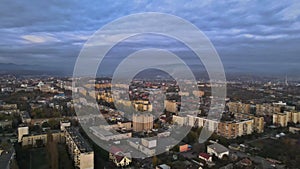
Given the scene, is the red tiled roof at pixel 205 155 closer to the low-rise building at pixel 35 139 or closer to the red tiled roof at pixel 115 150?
the red tiled roof at pixel 115 150

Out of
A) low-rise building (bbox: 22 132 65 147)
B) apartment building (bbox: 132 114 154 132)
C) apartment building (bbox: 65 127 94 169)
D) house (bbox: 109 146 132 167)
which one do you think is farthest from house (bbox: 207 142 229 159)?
low-rise building (bbox: 22 132 65 147)

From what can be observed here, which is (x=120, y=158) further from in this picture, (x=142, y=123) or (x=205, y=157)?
(x=142, y=123)

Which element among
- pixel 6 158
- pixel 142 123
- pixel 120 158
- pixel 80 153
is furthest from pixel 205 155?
pixel 6 158

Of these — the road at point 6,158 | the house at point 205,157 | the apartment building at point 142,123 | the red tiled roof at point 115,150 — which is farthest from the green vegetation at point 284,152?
the road at point 6,158

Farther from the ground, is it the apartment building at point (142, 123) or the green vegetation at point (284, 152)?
the apartment building at point (142, 123)

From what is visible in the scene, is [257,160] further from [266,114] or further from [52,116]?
[52,116]

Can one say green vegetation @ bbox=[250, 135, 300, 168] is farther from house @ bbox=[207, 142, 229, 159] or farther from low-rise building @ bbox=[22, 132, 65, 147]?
low-rise building @ bbox=[22, 132, 65, 147]

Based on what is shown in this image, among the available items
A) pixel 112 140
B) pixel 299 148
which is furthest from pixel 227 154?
pixel 112 140

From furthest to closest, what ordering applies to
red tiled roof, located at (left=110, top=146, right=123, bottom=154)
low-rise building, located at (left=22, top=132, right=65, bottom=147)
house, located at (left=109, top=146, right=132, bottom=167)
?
low-rise building, located at (left=22, top=132, right=65, bottom=147) → red tiled roof, located at (left=110, top=146, right=123, bottom=154) → house, located at (left=109, top=146, right=132, bottom=167)
